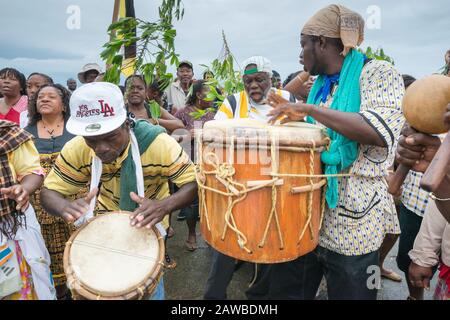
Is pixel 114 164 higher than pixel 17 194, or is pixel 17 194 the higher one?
pixel 114 164

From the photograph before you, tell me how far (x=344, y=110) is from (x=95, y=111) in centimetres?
133

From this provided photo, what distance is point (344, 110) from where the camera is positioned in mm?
1612

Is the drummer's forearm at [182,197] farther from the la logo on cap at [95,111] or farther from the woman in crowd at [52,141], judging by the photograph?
the woman in crowd at [52,141]

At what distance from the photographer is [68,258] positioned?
160cm

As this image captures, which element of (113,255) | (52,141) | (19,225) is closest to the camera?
(113,255)

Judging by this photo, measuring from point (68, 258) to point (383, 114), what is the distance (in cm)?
167

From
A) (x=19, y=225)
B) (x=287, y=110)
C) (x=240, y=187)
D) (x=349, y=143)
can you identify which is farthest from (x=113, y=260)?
(x=349, y=143)

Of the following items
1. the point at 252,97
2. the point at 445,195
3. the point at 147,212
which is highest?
the point at 252,97

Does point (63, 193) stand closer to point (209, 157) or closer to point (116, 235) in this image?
point (116, 235)

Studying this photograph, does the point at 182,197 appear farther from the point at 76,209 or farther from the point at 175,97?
the point at 175,97

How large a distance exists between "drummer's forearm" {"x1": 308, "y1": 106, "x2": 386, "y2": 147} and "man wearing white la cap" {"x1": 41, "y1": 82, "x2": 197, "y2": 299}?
0.87m

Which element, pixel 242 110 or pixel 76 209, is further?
pixel 242 110

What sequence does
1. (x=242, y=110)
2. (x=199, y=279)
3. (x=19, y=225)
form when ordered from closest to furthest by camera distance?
(x=19, y=225), (x=242, y=110), (x=199, y=279)

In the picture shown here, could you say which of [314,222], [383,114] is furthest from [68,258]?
[383,114]
